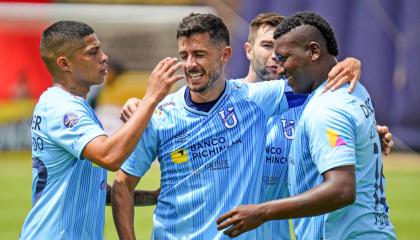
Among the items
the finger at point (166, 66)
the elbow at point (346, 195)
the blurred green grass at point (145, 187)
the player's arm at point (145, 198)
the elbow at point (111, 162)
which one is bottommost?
the blurred green grass at point (145, 187)

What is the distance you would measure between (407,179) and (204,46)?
12.5m

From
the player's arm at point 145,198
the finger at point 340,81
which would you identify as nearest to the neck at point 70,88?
the player's arm at point 145,198

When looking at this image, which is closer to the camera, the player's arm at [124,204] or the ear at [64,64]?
the player's arm at [124,204]

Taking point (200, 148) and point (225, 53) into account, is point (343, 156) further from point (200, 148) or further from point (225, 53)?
point (225, 53)

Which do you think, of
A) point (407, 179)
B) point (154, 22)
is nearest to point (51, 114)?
point (407, 179)

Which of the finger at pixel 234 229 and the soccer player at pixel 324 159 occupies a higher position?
the soccer player at pixel 324 159

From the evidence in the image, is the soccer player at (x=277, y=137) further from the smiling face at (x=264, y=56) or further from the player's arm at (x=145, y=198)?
the player's arm at (x=145, y=198)

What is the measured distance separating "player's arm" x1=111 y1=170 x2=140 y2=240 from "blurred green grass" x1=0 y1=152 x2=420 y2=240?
6.54m

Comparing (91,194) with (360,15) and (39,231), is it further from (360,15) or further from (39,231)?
(360,15)

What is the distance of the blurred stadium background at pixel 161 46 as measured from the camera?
66.0ft

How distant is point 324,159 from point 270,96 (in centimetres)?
126

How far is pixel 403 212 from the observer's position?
14.9 metres

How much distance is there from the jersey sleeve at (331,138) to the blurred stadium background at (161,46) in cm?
1434

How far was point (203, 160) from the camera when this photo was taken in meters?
6.15
